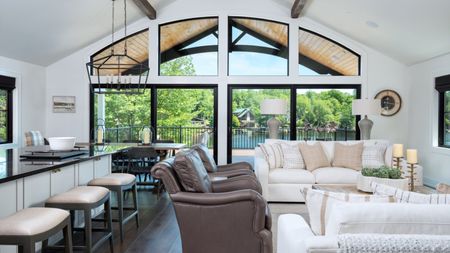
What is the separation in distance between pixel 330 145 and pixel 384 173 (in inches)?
83.5

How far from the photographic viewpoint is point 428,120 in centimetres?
666

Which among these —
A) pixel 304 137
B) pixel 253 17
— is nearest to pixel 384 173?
pixel 304 137

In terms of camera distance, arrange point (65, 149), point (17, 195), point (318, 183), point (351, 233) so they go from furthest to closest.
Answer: point (318, 183) → point (65, 149) → point (17, 195) → point (351, 233)

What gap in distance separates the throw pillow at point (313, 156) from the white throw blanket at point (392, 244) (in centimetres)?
400

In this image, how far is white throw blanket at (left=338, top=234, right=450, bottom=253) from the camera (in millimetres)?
1366

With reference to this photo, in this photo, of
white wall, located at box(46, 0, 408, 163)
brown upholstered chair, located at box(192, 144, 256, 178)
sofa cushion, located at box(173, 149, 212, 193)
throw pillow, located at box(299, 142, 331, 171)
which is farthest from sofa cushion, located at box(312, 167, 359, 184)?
white wall, located at box(46, 0, 408, 163)

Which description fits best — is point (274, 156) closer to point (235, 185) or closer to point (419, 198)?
point (235, 185)

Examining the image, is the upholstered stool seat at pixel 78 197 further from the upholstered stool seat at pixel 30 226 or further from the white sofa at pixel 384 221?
the white sofa at pixel 384 221

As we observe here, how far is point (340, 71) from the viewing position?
7.78 meters

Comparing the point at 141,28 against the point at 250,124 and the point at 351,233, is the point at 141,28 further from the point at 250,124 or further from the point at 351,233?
the point at 351,233

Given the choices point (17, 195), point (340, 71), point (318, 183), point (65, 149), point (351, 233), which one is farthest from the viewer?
point (340, 71)

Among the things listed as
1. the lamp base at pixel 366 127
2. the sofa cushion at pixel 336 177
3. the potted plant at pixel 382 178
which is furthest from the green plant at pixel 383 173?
the lamp base at pixel 366 127

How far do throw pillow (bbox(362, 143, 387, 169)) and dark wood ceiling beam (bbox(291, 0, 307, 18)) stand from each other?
2.91m

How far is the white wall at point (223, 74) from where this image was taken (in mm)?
7648
